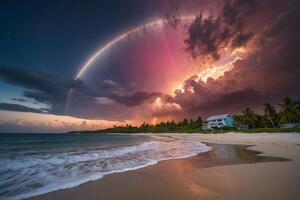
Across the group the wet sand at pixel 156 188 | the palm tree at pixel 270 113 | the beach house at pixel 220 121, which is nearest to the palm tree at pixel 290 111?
the palm tree at pixel 270 113

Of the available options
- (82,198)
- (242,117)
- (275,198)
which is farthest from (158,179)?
(242,117)

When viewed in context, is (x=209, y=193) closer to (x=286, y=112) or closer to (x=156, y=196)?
(x=156, y=196)

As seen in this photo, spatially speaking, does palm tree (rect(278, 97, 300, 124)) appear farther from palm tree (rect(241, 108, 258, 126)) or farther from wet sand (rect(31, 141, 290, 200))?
wet sand (rect(31, 141, 290, 200))

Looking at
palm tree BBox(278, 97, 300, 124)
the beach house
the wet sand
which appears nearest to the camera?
the wet sand

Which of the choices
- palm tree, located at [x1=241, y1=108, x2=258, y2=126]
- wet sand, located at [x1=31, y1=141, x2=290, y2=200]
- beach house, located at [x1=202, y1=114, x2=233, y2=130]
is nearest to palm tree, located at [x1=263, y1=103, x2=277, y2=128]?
palm tree, located at [x1=241, y1=108, x2=258, y2=126]

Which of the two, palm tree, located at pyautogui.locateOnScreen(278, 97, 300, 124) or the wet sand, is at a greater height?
palm tree, located at pyautogui.locateOnScreen(278, 97, 300, 124)

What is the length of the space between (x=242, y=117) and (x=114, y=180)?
227 feet

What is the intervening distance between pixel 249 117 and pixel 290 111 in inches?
493

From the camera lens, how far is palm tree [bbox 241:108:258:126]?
217 feet

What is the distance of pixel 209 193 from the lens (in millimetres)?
6320

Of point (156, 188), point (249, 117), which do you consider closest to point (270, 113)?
point (249, 117)

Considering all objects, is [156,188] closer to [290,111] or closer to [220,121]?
[290,111]

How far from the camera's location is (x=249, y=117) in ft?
219

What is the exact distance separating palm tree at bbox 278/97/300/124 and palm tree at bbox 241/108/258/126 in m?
8.86
